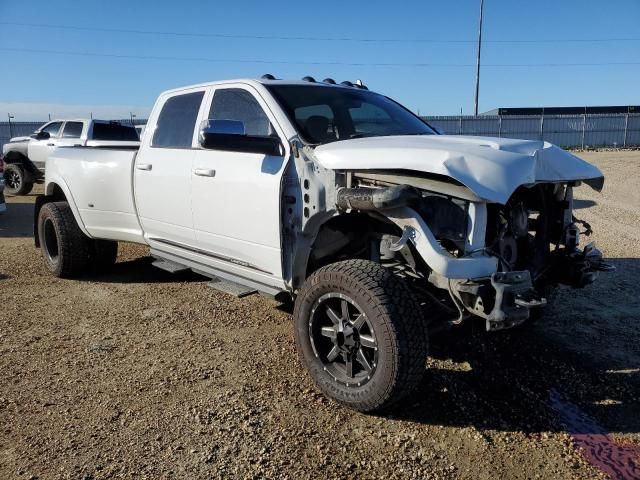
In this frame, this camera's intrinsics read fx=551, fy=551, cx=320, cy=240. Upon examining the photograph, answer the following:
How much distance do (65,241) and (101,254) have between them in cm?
47

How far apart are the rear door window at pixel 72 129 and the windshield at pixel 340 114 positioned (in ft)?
36.0

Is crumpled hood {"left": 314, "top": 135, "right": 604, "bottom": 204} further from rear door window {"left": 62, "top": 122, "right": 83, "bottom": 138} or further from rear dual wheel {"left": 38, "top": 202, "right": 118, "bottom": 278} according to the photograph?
rear door window {"left": 62, "top": 122, "right": 83, "bottom": 138}

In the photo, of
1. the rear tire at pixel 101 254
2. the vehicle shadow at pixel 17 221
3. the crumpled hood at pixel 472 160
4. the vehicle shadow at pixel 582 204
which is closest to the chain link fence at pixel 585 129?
Answer: the vehicle shadow at pixel 582 204

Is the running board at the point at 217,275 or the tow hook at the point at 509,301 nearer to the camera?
the tow hook at the point at 509,301

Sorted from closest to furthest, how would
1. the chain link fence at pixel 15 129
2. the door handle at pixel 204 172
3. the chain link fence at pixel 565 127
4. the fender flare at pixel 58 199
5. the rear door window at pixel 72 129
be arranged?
the door handle at pixel 204 172
the fender flare at pixel 58 199
the rear door window at pixel 72 129
the chain link fence at pixel 15 129
the chain link fence at pixel 565 127

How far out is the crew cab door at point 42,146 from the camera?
13.8 m

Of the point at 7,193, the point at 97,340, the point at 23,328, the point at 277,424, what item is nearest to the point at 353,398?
the point at 277,424

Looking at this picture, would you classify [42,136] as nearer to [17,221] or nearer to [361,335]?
[17,221]

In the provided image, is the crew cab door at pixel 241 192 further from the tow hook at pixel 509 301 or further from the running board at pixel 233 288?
the tow hook at pixel 509 301

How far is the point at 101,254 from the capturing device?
623 cm

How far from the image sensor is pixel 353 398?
124 inches

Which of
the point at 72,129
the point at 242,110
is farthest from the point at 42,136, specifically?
the point at 242,110

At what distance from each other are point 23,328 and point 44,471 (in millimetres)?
2270

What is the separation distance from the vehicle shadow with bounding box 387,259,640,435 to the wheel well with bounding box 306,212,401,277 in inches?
35.8
